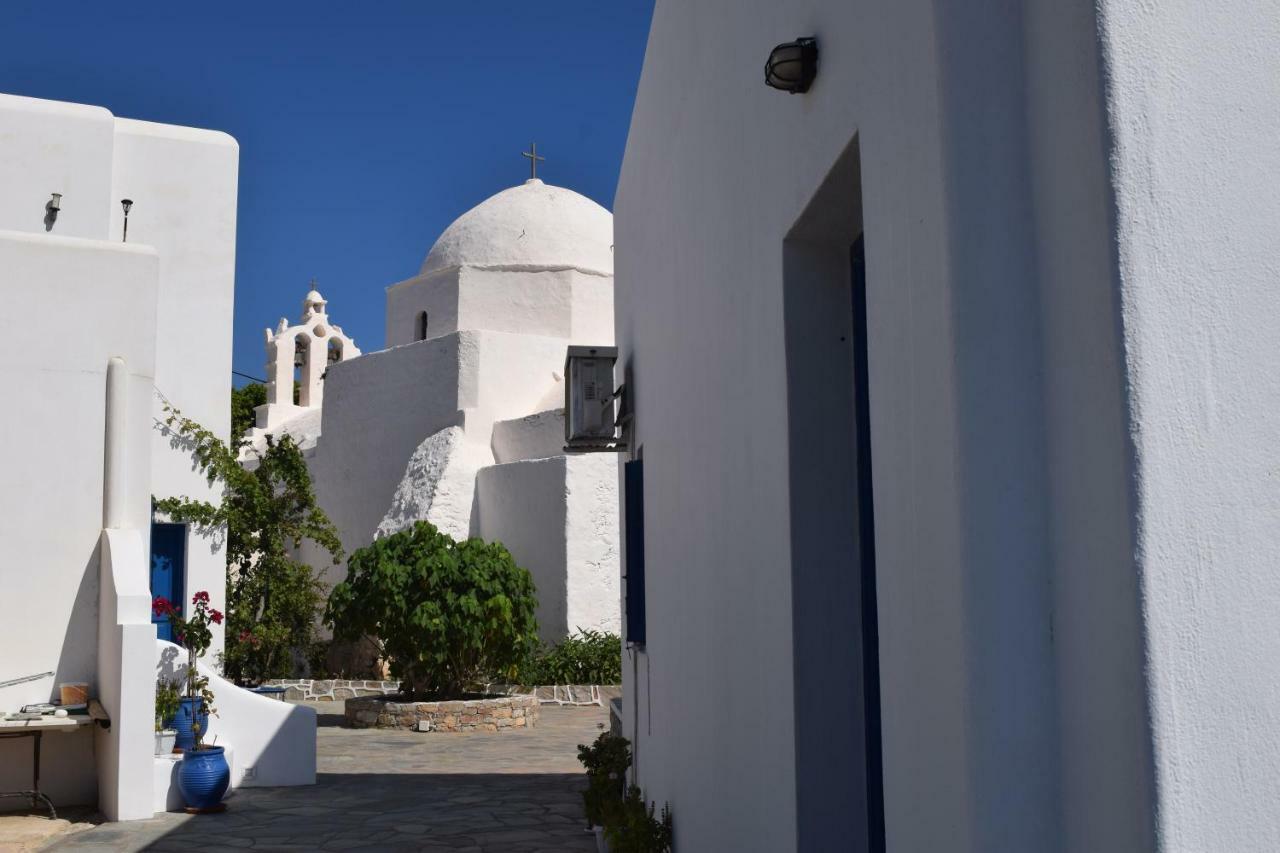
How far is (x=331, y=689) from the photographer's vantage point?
61.8 feet

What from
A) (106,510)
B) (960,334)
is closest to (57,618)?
(106,510)

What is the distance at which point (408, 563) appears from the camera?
16.0 metres

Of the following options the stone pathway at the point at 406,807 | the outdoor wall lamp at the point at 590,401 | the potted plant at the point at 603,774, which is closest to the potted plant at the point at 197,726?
the stone pathway at the point at 406,807

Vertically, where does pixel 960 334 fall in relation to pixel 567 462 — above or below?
below

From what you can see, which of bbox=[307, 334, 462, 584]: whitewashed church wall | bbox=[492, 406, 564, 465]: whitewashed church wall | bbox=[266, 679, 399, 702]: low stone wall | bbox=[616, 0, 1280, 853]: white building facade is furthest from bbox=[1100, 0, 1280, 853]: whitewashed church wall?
bbox=[307, 334, 462, 584]: whitewashed church wall

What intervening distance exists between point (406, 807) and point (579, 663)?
804cm

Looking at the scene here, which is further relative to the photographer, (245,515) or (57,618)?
(245,515)

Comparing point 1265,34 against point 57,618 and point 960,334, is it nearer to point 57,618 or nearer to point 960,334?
point 960,334

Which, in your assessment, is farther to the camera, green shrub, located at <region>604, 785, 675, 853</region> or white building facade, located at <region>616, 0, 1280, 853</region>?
green shrub, located at <region>604, 785, 675, 853</region>

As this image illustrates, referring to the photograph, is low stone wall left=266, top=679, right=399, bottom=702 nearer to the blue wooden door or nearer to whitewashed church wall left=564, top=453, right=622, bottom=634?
whitewashed church wall left=564, top=453, right=622, bottom=634

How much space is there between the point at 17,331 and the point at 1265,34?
10225 mm

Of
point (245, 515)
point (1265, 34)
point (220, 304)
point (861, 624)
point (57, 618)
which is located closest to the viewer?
point (1265, 34)

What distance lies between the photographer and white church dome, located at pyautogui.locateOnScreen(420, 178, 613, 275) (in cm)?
2538

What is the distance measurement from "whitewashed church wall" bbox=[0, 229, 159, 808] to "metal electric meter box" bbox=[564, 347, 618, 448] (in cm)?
356
